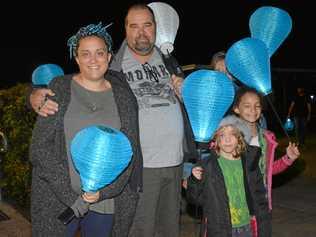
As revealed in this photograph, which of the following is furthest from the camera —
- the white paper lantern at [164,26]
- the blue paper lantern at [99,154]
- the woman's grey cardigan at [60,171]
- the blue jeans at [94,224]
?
the white paper lantern at [164,26]

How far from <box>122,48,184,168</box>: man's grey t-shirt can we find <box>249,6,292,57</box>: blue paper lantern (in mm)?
897

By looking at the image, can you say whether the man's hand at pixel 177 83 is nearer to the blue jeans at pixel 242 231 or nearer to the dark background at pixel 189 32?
the blue jeans at pixel 242 231

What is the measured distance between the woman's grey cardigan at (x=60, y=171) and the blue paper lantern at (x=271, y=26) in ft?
4.25

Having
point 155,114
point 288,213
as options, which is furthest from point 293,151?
point 288,213

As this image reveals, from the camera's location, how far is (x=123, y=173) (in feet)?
8.86

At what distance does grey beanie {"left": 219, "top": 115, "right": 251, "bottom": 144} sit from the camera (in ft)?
10.9

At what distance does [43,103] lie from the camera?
2.73 metres

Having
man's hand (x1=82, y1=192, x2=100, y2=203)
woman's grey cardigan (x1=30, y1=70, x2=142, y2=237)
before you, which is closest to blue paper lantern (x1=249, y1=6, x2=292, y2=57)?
woman's grey cardigan (x1=30, y1=70, x2=142, y2=237)

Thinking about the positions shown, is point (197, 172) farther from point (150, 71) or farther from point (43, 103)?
point (43, 103)

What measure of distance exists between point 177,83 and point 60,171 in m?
1.02

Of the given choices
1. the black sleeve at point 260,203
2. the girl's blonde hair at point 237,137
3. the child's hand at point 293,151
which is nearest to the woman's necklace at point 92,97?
the girl's blonde hair at point 237,137

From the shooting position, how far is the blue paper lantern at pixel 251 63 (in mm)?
3281

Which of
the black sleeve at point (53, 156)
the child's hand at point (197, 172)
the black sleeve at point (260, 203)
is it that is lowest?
the black sleeve at point (260, 203)

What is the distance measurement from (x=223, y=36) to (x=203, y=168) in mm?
21148
